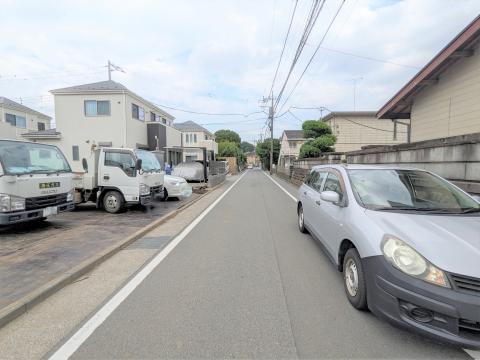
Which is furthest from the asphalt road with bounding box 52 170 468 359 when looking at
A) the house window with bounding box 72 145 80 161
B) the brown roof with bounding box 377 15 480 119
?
the house window with bounding box 72 145 80 161

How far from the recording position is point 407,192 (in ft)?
13.1

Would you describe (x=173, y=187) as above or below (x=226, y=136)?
below

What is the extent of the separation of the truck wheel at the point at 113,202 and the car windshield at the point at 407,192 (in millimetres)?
7352

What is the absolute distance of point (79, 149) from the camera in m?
21.3

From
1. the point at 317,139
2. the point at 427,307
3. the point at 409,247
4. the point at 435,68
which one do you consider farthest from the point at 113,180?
the point at 317,139

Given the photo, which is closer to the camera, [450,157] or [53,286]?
[53,286]

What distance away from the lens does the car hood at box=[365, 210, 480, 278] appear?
2.45 m

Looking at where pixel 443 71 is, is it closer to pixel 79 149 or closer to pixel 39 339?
pixel 39 339

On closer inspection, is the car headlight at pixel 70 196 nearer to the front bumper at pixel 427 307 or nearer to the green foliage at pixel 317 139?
the front bumper at pixel 427 307

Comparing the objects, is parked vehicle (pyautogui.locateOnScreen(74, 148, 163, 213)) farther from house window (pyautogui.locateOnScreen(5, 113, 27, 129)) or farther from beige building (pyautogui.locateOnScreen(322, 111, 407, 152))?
house window (pyautogui.locateOnScreen(5, 113, 27, 129))

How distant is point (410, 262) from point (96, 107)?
2278 centimetres

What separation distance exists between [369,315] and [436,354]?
699mm

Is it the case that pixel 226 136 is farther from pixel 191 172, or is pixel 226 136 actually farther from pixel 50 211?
pixel 50 211

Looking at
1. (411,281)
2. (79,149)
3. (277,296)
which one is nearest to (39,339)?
(277,296)
